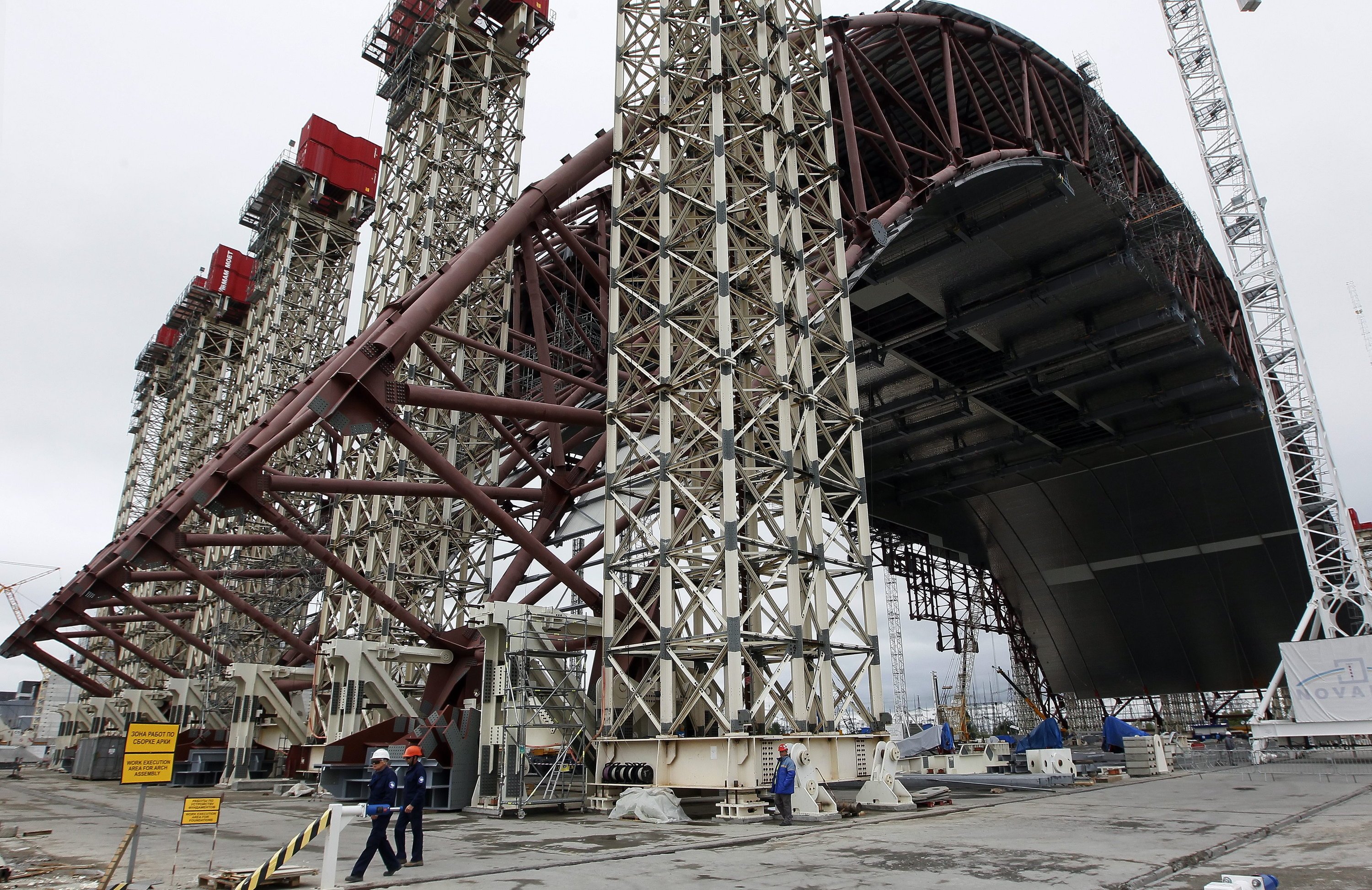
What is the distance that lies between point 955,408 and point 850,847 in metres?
35.3

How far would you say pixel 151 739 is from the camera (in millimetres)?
8727

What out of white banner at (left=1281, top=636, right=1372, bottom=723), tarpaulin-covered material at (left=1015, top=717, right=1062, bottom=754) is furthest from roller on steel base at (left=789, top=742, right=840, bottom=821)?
white banner at (left=1281, top=636, right=1372, bottom=723)

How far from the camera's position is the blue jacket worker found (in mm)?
12992

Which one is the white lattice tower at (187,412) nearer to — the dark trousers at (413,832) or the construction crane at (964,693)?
the dark trousers at (413,832)

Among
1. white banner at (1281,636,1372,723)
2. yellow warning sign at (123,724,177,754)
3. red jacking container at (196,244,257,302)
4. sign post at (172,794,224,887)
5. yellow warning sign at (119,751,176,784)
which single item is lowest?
sign post at (172,794,224,887)

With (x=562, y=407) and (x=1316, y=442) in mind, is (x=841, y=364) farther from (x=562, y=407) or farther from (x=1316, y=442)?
(x=1316, y=442)

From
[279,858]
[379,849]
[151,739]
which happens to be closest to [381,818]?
[379,849]

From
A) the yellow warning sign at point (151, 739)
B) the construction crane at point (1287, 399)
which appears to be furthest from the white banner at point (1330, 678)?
the yellow warning sign at point (151, 739)

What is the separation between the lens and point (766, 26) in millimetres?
19781

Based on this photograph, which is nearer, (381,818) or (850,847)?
(381,818)

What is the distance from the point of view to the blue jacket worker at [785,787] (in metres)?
13.0

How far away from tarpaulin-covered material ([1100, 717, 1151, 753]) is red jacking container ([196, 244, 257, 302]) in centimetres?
5017

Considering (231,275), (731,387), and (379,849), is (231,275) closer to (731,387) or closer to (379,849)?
(731,387)

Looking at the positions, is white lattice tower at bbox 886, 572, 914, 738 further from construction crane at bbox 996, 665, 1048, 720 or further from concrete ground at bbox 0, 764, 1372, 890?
concrete ground at bbox 0, 764, 1372, 890
